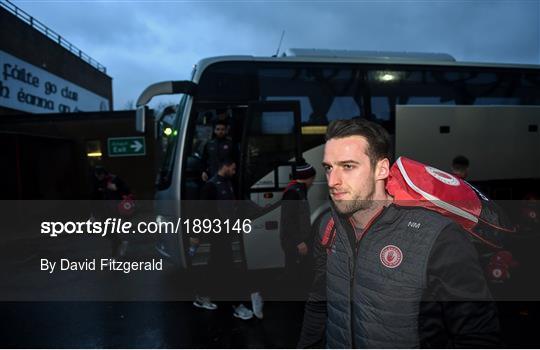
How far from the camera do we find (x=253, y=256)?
19.4 feet

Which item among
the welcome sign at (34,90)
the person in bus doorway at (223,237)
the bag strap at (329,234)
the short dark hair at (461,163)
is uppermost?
the welcome sign at (34,90)

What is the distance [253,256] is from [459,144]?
13.2 ft

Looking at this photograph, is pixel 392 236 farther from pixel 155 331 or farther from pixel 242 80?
pixel 242 80

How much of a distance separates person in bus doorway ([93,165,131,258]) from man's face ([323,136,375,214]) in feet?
22.1

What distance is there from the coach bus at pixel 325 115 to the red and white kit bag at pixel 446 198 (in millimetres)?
4330

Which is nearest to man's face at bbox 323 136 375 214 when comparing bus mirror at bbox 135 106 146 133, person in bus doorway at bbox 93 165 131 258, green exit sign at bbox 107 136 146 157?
bus mirror at bbox 135 106 146 133

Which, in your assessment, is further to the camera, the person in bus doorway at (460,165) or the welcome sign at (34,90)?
the welcome sign at (34,90)

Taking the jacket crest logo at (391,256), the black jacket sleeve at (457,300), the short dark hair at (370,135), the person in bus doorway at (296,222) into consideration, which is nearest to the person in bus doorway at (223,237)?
the person in bus doorway at (296,222)

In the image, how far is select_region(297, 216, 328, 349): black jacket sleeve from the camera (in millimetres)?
1915

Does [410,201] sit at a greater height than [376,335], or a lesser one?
greater

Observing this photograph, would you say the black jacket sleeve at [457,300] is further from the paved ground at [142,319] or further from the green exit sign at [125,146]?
the green exit sign at [125,146]

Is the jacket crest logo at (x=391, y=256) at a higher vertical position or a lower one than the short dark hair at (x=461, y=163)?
lower

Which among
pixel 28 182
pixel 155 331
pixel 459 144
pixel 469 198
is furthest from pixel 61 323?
pixel 28 182

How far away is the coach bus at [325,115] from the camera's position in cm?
604
